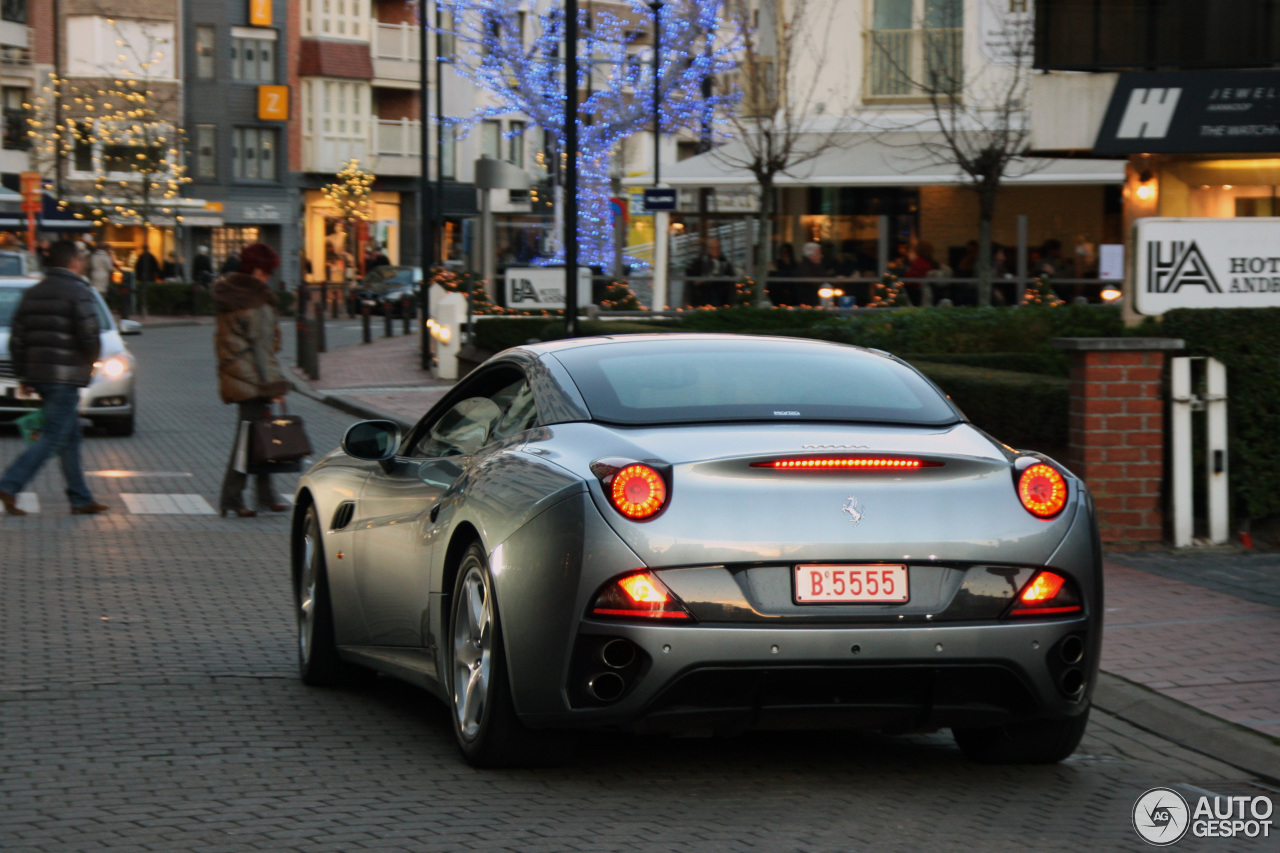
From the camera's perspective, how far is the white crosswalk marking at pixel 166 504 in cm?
1377

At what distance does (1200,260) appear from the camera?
11773 millimetres

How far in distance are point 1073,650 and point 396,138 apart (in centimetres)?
7189

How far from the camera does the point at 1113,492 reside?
11.1 metres

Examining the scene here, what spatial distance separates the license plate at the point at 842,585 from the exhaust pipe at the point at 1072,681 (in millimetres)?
589

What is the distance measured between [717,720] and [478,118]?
1746 inches

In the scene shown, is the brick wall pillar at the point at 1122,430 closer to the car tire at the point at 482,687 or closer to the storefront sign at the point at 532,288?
the car tire at the point at 482,687

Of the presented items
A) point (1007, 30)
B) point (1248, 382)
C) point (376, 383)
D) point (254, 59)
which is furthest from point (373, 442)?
point (254, 59)

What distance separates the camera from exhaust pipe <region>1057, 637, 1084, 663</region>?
18.4 feet

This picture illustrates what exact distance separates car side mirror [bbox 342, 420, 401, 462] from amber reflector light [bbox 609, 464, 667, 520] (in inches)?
72.6

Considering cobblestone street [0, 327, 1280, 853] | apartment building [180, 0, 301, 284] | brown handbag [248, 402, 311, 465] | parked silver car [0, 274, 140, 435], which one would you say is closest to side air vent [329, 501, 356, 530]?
cobblestone street [0, 327, 1280, 853]

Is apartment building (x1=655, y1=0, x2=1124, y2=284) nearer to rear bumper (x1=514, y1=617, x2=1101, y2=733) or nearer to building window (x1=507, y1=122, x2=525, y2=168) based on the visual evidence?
rear bumper (x1=514, y1=617, x2=1101, y2=733)

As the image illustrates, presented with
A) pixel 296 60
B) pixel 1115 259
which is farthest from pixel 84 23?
pixel 1115 259

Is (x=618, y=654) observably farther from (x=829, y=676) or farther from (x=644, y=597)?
(x=829, y=676)

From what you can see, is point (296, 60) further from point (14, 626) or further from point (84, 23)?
point (14, 626)
